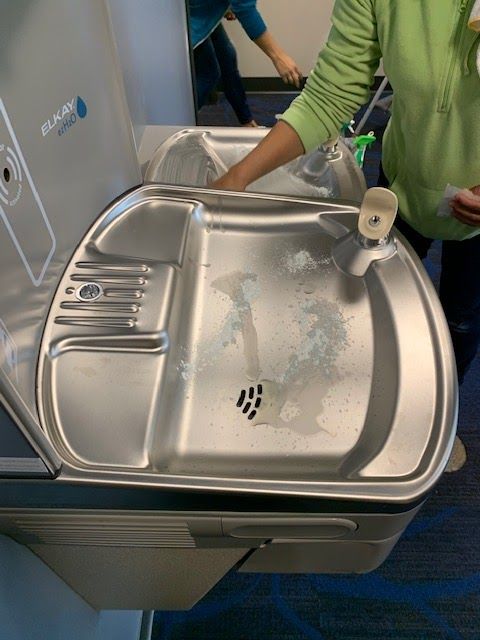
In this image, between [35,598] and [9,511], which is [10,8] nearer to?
[9,511]

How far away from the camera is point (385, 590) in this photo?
45.3 inches

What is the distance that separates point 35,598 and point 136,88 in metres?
0.86

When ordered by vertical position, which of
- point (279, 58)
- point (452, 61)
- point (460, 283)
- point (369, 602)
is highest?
point (452, 61)

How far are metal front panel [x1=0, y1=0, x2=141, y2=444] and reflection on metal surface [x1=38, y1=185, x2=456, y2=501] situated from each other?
5 cm

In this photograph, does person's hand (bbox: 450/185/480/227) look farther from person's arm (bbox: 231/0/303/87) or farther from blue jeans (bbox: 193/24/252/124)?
blue jeans (bbox: 193/24/252/124)

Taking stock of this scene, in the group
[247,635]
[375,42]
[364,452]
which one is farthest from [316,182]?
[247,635]

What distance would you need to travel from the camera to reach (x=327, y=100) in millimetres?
845

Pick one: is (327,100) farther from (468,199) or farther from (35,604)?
(35,604)

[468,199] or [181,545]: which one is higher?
[468,199]

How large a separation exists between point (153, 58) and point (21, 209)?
85 cm

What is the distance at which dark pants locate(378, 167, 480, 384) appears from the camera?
38.0 inches

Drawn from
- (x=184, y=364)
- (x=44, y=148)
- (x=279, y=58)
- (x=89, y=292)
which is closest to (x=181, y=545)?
(x=184, y=364)

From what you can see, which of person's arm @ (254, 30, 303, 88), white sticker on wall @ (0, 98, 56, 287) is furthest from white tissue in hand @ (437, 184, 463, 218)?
person's arm @ (254, 30, 303, 88)

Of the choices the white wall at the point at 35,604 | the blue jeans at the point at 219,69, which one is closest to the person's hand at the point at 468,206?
the white wall at the point at 35,604
